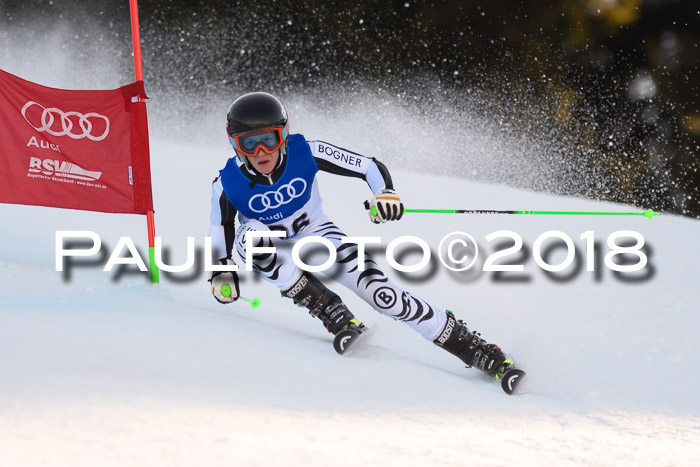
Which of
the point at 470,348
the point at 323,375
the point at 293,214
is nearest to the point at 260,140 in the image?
the point at 293,214

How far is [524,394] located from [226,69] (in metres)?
14.1

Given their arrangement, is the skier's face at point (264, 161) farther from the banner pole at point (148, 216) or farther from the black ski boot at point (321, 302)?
the banner pole at point (148, 216)

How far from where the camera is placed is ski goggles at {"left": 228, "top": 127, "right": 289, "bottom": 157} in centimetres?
308

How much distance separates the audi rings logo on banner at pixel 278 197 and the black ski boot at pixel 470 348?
0.87m

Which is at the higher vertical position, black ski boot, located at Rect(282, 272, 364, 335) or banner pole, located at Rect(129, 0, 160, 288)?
banner pole, located at Rect(129, 0, 160, 288)

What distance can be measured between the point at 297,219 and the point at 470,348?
0.97 meters

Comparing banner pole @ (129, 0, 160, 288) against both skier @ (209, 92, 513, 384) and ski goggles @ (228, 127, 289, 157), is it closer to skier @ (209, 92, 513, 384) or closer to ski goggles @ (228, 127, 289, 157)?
skier @ (209, 92, 513, 384)

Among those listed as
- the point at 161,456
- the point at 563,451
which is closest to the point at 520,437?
the point at 563,451

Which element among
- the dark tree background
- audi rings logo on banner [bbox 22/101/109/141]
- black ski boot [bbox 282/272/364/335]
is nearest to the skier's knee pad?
black ski boot [bbox 282/272/364/335]

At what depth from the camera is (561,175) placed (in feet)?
48.2

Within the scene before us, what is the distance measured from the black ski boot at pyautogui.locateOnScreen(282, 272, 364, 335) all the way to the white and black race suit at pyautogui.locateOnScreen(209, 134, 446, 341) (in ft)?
0.15

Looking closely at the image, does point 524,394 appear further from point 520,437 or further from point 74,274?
point 74,274
